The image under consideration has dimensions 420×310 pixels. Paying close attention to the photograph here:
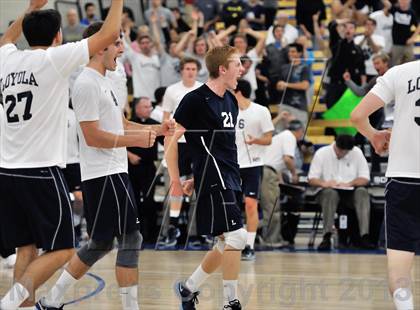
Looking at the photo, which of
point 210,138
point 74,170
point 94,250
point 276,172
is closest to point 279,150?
point 276,172

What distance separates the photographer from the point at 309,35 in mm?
19672

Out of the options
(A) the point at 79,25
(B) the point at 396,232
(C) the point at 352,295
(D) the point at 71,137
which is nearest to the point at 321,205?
(D) the point at 71,137

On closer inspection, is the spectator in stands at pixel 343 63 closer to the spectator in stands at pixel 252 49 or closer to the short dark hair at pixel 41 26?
the spectator in stands at pixel 252 49

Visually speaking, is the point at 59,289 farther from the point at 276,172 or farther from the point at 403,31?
the point at 403,31

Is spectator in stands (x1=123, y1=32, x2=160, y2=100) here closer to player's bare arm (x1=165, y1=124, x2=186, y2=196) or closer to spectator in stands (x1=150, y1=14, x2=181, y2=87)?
spectator in stands (x1=150, y1=14, x2=181, y2=87)

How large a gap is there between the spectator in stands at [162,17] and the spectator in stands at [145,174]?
5.52 metres

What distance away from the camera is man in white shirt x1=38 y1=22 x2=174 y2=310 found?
733 centimetres

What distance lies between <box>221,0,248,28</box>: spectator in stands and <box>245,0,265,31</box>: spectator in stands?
20 centimetres

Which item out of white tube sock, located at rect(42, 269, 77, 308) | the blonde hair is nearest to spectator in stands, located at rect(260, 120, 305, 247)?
the blonde hair

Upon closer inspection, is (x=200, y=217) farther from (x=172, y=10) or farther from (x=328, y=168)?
(x=172, y=10)

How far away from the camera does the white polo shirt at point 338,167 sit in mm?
14812

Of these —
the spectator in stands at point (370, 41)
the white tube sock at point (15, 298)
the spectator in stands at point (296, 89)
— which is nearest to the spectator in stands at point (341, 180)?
the spectator in stands at point (296, 89)

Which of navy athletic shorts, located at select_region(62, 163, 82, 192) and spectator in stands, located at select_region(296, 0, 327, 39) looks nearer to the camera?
navy athletic shorts, located at select_region(62, 163, 82, 192)

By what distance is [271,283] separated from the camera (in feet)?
34.6
